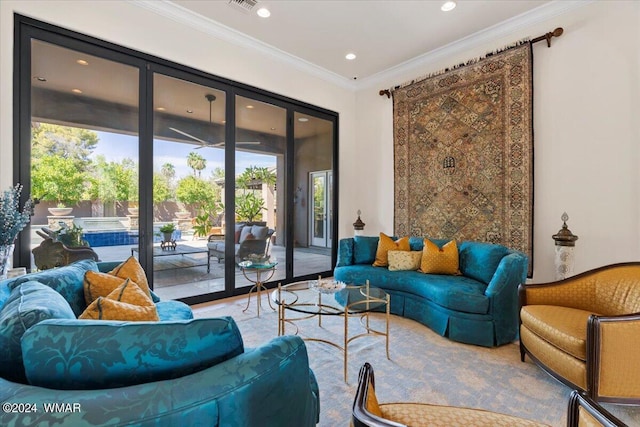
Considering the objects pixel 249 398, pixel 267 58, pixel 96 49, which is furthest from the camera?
pixel 267 58

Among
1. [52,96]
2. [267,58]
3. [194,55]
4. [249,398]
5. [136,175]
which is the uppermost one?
[267,58]

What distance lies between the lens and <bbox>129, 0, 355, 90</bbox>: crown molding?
135 inches

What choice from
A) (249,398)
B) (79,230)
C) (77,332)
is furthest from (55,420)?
(79,230)

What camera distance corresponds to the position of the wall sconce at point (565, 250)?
10.3 ft

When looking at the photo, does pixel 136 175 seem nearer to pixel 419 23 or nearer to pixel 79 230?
pixel 79 230

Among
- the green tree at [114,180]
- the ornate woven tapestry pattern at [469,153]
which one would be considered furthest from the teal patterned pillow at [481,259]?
the green tree at [114,180]

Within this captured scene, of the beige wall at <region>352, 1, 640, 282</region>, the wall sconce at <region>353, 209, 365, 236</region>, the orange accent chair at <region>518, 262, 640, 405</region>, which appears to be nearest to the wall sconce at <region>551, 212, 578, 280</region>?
the beige wall at <region>352, 1, 640, 282</region>

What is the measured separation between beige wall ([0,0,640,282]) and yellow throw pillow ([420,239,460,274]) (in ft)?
3.32

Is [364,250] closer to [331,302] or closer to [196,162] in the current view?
[331,302]

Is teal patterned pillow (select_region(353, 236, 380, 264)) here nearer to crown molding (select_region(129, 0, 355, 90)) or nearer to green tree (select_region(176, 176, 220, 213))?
green tree (select_region(176, 176, 220, 213))

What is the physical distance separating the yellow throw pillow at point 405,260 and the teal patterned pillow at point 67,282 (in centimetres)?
304

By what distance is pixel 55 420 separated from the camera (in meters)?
0.68

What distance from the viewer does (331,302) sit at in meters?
2.70

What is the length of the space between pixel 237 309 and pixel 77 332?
292cm
